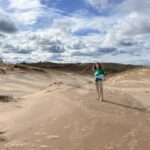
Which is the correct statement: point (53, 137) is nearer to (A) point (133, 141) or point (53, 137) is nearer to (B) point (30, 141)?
(B) point (30, 141)

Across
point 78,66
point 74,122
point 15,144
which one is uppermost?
point 78,66

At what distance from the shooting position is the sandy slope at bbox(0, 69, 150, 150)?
37.2 ft

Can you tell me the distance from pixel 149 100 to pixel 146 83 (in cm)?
1028

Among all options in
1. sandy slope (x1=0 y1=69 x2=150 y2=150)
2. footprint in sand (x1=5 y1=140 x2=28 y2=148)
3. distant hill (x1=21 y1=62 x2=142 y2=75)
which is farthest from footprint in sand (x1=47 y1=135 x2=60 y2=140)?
distant hill (x1=21 y1=62 x2=142 y2=75)

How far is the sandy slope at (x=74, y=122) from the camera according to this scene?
1133 cm

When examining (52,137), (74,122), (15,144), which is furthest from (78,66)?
(15,144)

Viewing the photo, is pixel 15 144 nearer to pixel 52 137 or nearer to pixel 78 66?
pixel 52 137

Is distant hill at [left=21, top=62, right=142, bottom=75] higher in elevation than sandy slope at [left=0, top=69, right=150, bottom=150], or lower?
higher

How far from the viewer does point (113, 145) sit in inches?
435

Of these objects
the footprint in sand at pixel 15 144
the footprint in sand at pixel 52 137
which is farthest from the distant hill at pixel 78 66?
the footprint in sand at pixel 15 144

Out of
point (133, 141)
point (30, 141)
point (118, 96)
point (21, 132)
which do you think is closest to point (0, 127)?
point (21, 132)

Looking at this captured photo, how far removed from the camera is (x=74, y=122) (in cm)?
1321

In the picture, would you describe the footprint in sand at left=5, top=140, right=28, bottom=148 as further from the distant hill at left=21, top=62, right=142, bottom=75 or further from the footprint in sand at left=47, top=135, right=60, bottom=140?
the distant hill at left=21, top=62, right=142, bottom=75

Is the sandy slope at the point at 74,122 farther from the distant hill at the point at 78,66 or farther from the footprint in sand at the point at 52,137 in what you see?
the distant hill at the point at 78,66
